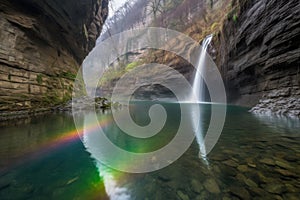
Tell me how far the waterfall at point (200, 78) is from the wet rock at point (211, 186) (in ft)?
55.0

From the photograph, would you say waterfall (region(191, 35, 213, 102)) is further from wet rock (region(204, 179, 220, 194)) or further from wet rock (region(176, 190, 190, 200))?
wet rock (region(176, 190, 190, 200))

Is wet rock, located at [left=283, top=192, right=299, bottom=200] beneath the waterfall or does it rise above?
beneath

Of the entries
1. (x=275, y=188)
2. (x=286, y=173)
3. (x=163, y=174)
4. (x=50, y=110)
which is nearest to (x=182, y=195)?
(x=163, y=174)

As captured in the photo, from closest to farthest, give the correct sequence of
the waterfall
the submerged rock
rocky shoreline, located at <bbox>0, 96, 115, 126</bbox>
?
the submerged rock
rocky shoreline, located at <bbox>0, 96, 115, 126</bbox>
the waterfall

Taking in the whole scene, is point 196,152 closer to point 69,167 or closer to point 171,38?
point 69,167

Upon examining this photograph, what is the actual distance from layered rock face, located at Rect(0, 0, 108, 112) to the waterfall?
39.6 ft

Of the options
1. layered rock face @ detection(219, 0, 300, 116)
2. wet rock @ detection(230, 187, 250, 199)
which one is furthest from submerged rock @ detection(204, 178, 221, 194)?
Answer: layered rock face @ detection(219, 0, 300, 116)

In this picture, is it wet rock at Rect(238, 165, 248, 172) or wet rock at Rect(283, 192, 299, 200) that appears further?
wet rock at Rect(238, 165, 248, 172)

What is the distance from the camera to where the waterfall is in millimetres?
17906

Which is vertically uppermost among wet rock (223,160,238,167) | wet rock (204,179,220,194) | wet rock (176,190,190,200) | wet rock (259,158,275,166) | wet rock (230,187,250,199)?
wet rock (259,158,275,166)

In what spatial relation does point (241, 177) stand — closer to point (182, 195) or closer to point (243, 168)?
point (243, 168)

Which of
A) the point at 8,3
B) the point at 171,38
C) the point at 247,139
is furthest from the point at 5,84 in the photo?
the point at 171,38

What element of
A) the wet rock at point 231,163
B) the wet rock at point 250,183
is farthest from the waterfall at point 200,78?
the wet rock at point 250,183

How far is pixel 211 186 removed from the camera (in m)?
1.97
